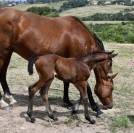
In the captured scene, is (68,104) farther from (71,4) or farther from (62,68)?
(71,4)

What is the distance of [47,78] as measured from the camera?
7.19 m

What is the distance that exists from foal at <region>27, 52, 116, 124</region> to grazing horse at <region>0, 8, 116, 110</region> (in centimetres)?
47

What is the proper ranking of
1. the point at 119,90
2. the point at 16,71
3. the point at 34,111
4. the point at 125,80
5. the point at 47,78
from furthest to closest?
the point at 16,71, the point at 125,80, the point at 119,90, the point at 34,111, the point at 47,78

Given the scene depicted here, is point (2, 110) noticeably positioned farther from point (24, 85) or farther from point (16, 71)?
point (16, 71)

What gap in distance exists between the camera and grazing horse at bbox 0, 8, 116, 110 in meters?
8.03

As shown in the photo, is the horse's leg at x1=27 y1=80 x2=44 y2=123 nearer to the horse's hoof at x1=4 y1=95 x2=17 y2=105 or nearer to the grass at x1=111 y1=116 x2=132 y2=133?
the horse's hoof at x1=4 y1=95 x2=17 y2=105

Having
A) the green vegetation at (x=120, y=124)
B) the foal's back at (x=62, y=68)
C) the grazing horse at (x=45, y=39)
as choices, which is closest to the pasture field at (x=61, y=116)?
the green vegetation at (x=120, y=124)

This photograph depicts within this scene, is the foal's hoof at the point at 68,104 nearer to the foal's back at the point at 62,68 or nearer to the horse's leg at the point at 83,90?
the horse's leg at the point at 83,90

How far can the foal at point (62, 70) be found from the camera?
283 inches

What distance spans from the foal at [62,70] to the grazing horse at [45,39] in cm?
47

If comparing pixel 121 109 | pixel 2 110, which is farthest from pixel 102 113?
pixel 2 110

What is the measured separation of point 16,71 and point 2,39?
4687mm

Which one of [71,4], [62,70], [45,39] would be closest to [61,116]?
[62,70]

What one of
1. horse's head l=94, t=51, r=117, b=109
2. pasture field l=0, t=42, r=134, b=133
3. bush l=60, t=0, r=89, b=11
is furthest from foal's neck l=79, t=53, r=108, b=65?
bush l=60, t=0, r=89, b=11
